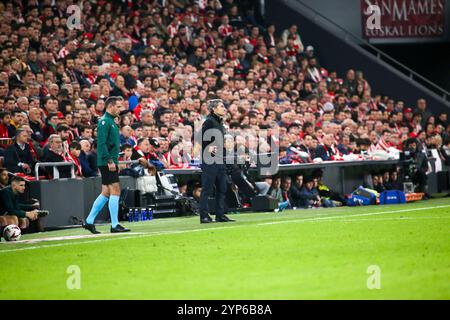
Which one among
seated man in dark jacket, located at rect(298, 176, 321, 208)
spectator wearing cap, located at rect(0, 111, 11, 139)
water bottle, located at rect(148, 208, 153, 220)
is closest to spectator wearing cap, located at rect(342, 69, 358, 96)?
seated man in dark jacket, located at rect(298, 176, 321, 208)

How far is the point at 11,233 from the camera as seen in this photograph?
15016 millimetres

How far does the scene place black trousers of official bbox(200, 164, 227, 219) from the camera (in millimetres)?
17156

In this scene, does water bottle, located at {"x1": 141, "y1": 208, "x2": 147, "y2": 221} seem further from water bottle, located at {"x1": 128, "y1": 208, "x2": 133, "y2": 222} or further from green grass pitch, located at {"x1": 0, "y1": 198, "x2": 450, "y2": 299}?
green grass pitch, located at {"x1": 0, "y1": 198, "x2": 450, "y2": 299}

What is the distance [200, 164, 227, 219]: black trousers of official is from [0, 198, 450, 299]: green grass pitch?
2.08 feet

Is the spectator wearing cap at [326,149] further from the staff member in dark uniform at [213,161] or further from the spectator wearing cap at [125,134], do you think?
the staff member in dark uniform at [213,161]

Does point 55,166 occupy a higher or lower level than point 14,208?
higher

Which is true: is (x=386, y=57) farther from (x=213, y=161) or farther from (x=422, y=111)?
(x=213, y=161)

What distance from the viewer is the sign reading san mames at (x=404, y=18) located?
108ft

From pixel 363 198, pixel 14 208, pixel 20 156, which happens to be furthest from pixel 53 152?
pixel 363 198

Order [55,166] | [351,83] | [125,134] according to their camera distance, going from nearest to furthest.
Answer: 1. [55,166]
2. [125,134]
3. [351,83]

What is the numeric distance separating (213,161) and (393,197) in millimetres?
6564
